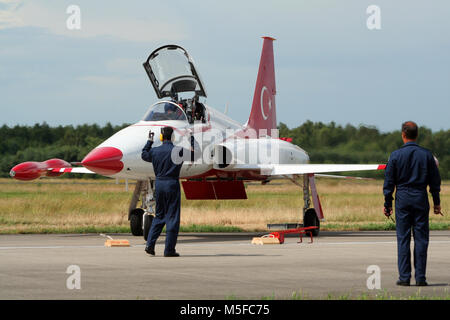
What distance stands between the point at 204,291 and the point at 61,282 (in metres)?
1.97

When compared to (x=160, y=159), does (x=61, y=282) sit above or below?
below

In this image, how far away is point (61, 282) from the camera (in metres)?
9.77

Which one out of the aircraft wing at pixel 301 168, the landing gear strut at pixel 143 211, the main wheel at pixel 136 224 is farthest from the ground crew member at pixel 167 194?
the aircraft wing at pixel 301 168

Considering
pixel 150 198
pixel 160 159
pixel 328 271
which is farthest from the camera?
pixel 150 198

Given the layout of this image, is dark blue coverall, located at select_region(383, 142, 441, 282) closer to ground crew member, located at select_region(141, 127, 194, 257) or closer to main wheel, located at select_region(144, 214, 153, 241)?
ground crew member, located at select_region(141, 127, 194, 257)

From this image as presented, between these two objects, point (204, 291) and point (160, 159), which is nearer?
point (204, 291)

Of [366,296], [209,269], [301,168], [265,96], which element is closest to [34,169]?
[301,168]

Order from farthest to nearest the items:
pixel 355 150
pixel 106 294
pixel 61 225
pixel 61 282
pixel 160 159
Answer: pixel 355 150 < pixel 61 225 < pixel 160 159 < pixel 61 282 < pixel 106 294

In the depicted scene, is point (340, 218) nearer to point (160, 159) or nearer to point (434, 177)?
point (160, 159)

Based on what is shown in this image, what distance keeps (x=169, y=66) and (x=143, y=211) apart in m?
4.02

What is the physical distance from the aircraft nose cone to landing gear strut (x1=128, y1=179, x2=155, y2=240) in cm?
153

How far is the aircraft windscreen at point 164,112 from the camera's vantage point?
19.1m

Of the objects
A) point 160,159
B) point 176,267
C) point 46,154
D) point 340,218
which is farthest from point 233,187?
point 46,154

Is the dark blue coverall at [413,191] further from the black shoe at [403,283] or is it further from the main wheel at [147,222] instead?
the main wheel at [147,222]
